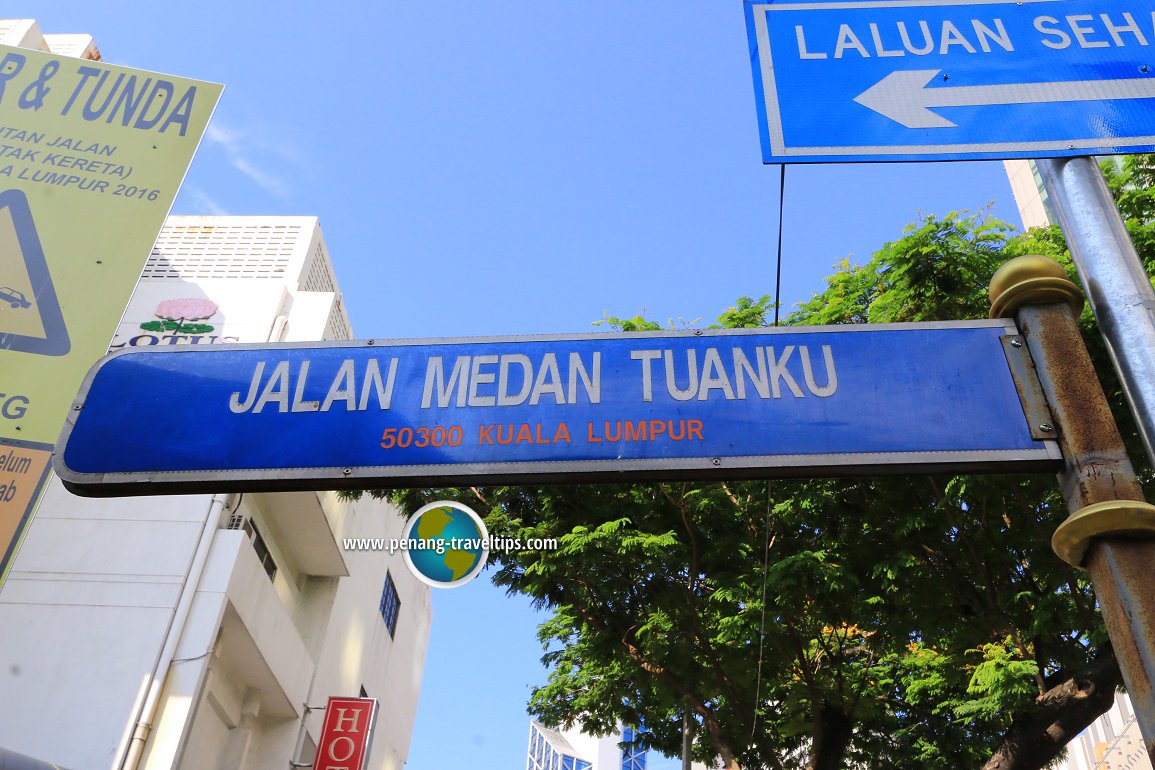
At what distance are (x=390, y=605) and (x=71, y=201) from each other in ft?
54.4

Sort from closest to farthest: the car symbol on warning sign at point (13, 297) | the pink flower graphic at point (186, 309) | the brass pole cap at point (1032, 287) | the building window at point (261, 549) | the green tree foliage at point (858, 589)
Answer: the brass pole cap at point (1032, 287), the car symbol on warning sign at point (13, 297), the green tree foliage at point (858, 589), the pink flower graphic at point (186, 309), the building window at point (261, 549)

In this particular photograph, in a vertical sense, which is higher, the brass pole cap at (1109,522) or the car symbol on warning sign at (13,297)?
the car symbol on warning sign at (13,297)

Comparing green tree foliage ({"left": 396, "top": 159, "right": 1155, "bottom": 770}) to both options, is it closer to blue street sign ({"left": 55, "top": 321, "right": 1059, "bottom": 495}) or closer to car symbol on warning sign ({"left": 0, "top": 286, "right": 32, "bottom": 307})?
car symbol on warning sign ({"left": 0, "top": 286, "right": 32, "bottom": 307})

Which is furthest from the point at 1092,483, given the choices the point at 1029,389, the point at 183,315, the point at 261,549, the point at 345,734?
the point at 261,549

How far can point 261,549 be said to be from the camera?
15930mm

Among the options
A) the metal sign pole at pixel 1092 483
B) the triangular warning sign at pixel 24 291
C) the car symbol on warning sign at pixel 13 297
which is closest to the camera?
the metal sign pole at pixel 1092 483

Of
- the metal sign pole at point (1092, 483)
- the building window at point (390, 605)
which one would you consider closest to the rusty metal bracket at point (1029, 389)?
the metal sign pole at point (1092, 483)

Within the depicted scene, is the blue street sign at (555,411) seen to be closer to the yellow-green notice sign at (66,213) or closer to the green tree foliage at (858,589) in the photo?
the yellow-green notice sign at (66,213)

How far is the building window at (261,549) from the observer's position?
15116 mm

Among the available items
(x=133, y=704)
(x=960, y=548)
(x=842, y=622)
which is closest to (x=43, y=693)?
(x=133, y=704)

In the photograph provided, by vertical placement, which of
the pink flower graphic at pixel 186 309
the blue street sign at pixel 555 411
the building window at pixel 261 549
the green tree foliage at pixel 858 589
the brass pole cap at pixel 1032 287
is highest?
the pink flower graphic at pixel 186 309

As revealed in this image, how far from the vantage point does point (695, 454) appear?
238cm

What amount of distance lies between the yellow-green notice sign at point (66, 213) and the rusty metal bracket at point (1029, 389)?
278 inches

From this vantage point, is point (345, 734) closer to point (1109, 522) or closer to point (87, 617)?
point (87, 617)
